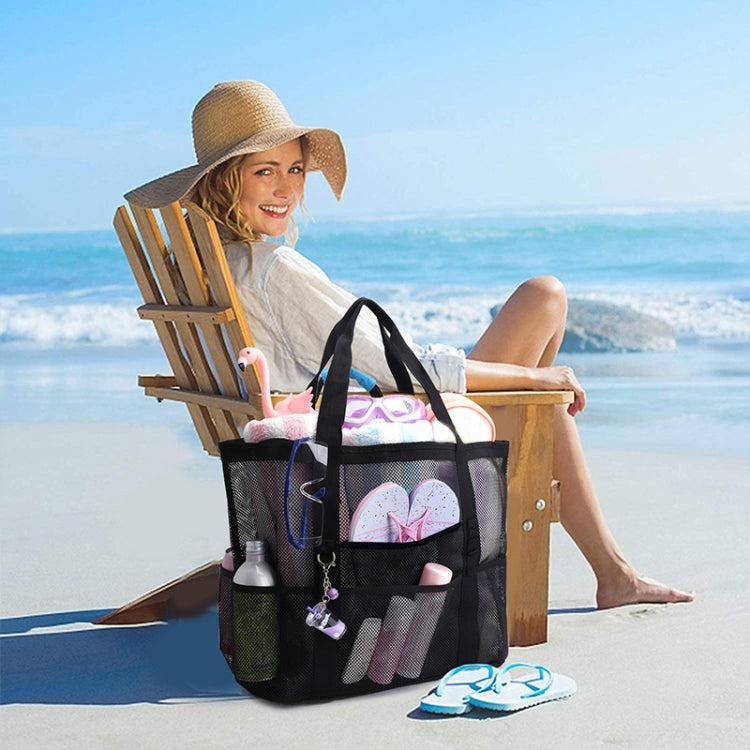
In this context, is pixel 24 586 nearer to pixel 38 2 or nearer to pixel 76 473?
pixel 76 473

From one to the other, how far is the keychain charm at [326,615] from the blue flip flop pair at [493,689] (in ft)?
0.67

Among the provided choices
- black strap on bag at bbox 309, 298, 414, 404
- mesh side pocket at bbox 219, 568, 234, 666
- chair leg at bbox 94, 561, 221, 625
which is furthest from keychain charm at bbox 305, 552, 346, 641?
chair leg at bbox 94, 561, 221, 625

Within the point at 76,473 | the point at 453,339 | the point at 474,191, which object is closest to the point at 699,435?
the point at 76,473

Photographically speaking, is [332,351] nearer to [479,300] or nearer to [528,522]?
[528,522]

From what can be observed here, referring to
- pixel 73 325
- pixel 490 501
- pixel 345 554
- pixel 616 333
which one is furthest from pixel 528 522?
pixel 73 325

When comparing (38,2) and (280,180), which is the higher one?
(38,2)

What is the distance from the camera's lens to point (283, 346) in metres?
2.72

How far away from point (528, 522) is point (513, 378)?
305 mm

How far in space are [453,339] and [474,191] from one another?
22.8ft

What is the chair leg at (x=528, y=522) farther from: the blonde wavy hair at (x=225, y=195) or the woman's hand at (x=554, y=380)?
the blonde wavy hair at (x=225, y=195)

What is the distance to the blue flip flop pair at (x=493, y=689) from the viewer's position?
7.16 feet

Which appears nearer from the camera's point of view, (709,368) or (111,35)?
(709,368)

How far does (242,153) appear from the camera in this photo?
2.75 meters

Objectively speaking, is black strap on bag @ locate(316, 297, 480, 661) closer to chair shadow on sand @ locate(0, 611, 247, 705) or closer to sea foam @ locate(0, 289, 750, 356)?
chair shadow on sand @ locate(0, 611, 247, 705)
